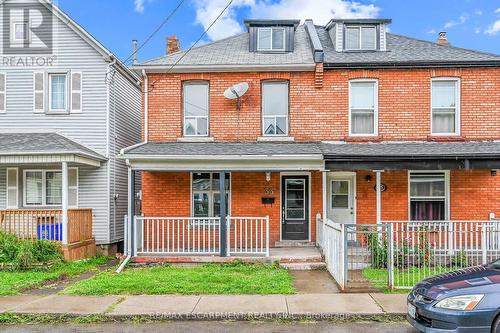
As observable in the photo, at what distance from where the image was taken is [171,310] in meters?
8.20

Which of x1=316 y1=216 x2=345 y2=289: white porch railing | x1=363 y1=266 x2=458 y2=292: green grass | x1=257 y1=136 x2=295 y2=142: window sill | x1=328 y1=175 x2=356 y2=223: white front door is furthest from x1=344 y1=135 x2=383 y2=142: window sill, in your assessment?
x1=363 y1=266 x2=458 y2=292: green grass

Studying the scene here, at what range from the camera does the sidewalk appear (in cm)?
795

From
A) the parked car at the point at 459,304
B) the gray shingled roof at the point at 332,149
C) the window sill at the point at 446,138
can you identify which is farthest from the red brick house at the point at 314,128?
the parked car at the point at 459,304

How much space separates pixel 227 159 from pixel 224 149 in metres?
0.80

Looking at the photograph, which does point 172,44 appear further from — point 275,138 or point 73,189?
point 73,189

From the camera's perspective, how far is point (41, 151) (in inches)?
522

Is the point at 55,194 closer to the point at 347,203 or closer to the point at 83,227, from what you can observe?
the point at 83,227

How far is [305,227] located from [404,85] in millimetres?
5327

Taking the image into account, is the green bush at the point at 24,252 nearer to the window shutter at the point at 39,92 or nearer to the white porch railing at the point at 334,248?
the window shutter at the point at 39,92

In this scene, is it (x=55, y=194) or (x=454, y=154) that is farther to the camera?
(x=55, y=194)

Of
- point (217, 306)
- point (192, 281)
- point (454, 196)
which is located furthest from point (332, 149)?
point (217, 306)

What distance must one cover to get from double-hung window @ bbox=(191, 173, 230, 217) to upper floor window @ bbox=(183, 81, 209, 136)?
139 cm

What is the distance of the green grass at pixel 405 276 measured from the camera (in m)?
9.75

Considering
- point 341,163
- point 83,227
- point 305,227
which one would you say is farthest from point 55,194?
point 341,163
